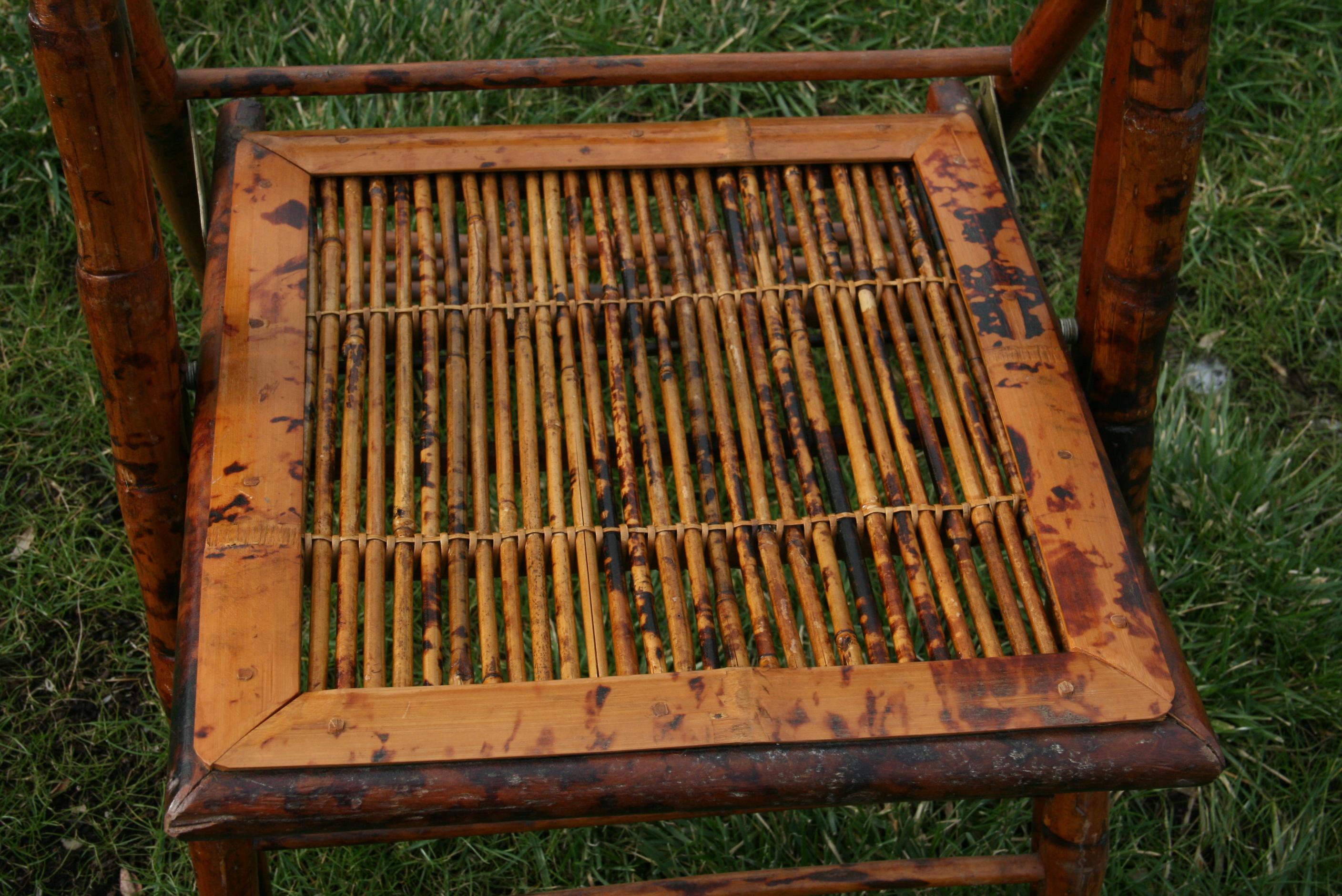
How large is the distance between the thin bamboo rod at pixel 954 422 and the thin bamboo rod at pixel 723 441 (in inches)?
6.9

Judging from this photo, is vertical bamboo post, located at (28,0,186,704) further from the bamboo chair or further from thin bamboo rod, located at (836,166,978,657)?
thin bamboo rod, located at (836,166,978,657)

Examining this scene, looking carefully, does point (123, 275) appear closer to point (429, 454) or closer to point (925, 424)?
point (429, 454)

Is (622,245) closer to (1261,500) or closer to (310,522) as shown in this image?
(310,522)

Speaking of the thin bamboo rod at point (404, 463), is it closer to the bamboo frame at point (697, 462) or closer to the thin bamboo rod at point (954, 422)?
the bamboo frame at point (697, 462)

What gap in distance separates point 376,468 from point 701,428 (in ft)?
0.92

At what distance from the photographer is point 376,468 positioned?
3.53ft

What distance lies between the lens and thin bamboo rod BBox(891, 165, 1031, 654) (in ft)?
3.31

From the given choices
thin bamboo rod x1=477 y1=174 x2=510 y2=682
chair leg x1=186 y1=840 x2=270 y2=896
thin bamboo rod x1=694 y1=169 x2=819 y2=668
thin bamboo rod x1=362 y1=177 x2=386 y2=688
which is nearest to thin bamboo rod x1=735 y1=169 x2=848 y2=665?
thin bamboo rod x1=694 y1=169 x2=819 y2=668

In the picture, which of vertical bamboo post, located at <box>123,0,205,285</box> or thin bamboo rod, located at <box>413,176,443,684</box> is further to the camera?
vertical bamboo post, located at <box>123,0,205,285</box>

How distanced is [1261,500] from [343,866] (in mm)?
1246

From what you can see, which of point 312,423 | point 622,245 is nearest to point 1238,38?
point 622,245

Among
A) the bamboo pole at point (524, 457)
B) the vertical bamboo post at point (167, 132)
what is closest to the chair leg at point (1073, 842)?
the bamboo pole at point (524, 457)

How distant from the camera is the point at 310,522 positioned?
1128mm

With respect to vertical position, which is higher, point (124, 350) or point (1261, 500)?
point (124, 350)
